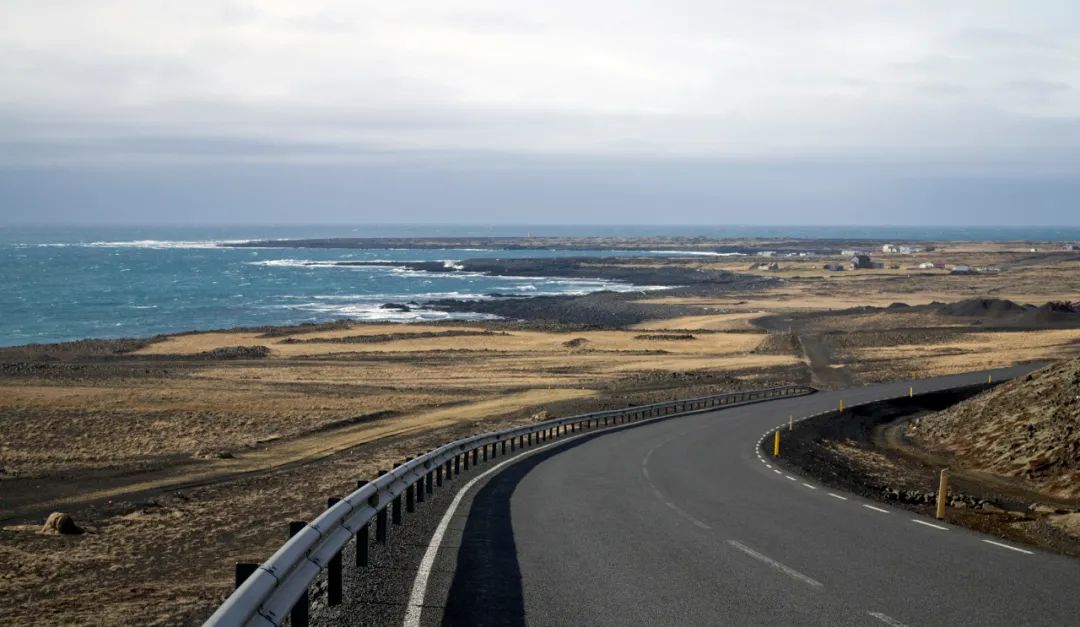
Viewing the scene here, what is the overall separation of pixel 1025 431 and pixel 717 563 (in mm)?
20005

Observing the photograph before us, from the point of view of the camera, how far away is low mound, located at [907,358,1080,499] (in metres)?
23.7

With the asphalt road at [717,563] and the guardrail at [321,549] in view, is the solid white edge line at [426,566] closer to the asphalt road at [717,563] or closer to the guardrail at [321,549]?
the asphalt road at [717,563]

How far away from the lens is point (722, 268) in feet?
568

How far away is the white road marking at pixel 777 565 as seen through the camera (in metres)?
9.75

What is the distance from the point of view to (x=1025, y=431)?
2692 centimetres

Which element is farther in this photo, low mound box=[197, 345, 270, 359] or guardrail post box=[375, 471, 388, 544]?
low mound box=[197, 345, 270, 359]

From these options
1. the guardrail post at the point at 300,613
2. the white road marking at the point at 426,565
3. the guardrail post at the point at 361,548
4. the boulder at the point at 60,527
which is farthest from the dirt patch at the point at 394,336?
the guardrail post at the point at 300,613

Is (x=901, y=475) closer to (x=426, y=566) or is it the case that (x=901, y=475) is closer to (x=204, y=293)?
(x=426, y=566)

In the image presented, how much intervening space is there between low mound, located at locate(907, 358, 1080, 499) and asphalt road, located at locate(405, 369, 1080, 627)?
8.91m

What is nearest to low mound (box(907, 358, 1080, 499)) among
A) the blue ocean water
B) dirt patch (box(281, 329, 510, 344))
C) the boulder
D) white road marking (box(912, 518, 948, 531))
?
white road marking (box(912, 518, 948, 531))

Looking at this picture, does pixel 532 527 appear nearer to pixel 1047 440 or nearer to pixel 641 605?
pixel 641 605

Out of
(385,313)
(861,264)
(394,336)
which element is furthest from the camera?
(861,264)

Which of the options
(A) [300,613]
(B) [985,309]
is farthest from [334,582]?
(B) [985,309]

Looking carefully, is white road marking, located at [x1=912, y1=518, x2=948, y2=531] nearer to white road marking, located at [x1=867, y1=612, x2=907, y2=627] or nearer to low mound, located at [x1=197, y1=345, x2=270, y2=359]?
white road marking, located at [x1=867, y1=612, x2=907, y2=627]
